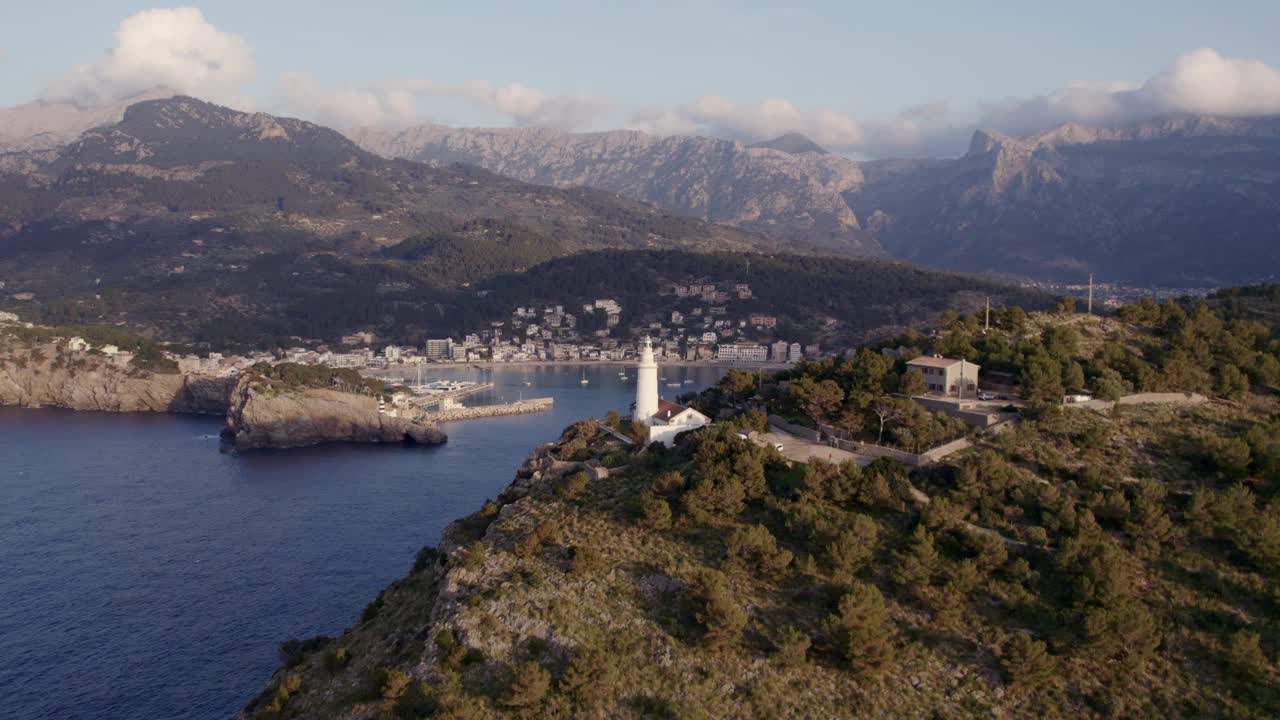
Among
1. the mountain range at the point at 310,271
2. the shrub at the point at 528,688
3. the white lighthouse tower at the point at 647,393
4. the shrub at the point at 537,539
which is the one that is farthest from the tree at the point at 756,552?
the mountain range at the point at 310,271

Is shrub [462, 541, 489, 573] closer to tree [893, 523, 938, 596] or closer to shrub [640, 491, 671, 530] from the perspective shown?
shrub [640, 491, 671, 530]

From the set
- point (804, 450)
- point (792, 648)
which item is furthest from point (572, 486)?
point (792, 648)

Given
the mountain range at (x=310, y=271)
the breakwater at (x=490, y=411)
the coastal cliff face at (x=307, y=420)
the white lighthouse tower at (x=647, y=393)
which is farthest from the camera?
the mountain range at (x=310, y=271)

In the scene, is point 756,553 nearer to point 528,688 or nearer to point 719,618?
point 719,618

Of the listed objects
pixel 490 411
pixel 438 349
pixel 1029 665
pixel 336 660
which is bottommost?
pixel 336 660

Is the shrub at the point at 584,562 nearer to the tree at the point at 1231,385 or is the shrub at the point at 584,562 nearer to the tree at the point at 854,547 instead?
the tree at the point at 854,547

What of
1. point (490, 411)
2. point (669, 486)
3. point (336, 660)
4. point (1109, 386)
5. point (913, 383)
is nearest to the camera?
point (336, 660)
